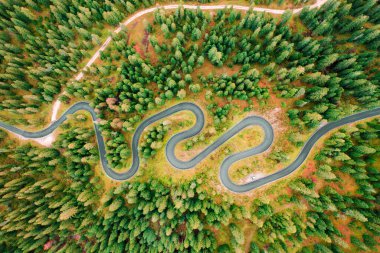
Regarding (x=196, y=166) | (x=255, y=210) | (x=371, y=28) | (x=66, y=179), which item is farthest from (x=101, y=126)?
(x=371, y=28)

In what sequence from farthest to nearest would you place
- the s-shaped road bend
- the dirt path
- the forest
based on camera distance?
the dirt path
the s-shaped road bend
the forest

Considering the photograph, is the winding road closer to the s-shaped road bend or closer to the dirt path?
the s-shaped road bend

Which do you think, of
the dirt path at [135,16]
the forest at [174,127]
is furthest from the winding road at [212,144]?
the dirt path at [135,16]

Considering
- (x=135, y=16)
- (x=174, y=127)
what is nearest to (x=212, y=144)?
(x=174, y=127)

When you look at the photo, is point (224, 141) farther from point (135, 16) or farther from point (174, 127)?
point (135, 16)

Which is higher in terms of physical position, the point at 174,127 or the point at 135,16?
the point at 135,16

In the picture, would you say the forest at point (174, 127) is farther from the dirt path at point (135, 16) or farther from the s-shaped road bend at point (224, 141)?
the dirt path at point (135, 16)

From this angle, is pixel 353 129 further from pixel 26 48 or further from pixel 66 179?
pixel 26 48

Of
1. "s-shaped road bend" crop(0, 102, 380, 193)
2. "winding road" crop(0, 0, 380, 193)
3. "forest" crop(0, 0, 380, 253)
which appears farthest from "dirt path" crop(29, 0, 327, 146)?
"s-shaped road bend" crop(0, 102, 380, 193)

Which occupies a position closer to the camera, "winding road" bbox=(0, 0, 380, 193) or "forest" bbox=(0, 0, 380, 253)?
"forest" bbox=(0, 0, 380, 253)
